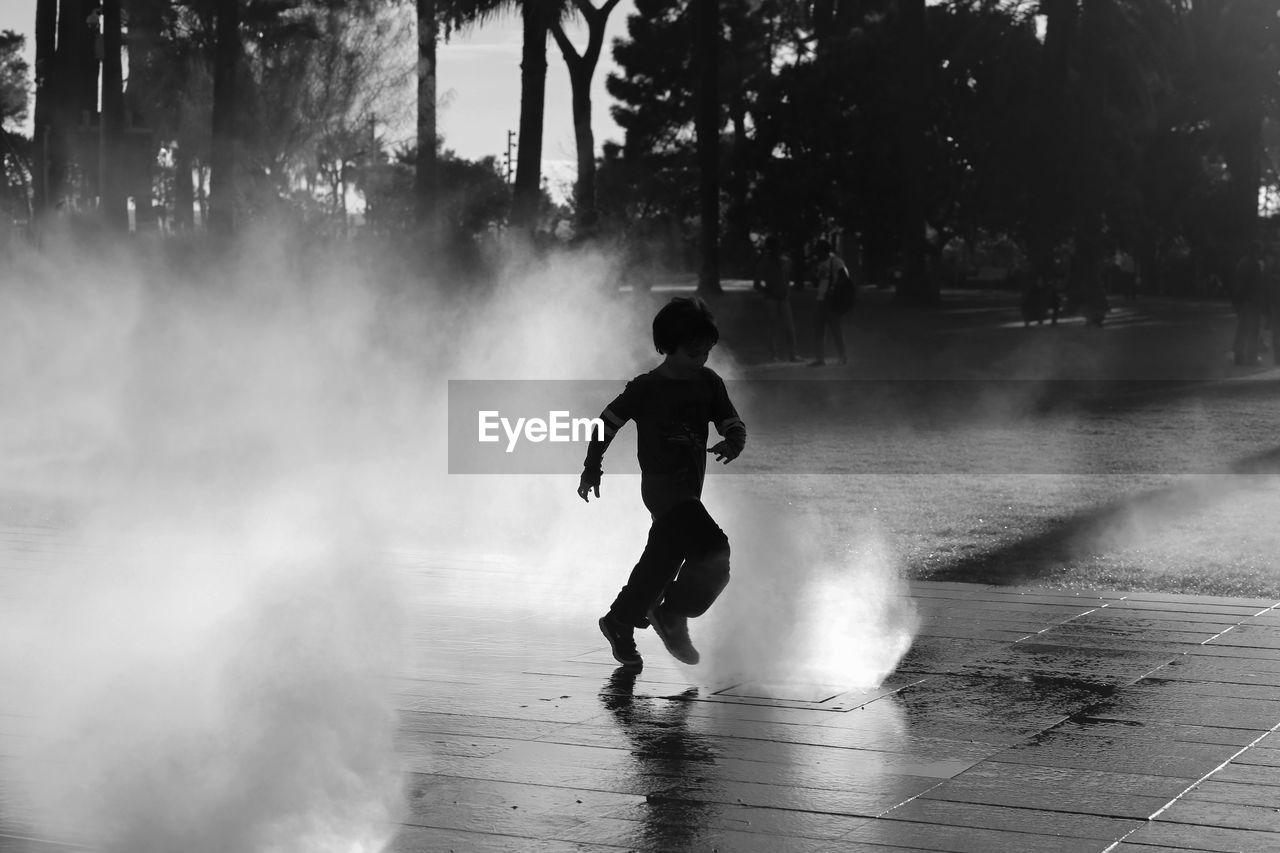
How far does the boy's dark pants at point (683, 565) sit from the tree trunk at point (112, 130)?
17948 mm

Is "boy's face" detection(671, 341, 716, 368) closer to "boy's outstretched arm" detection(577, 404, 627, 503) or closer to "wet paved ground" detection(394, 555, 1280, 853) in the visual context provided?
"boy's outstretched arm" detection(577, 404, 627, 503)

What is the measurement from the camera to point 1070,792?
4.59 meters

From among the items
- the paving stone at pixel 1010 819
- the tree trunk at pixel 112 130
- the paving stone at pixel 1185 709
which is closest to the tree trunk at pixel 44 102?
the tree trunk at pixel 112 130

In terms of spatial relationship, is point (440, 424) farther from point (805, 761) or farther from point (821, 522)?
point (805, 761)

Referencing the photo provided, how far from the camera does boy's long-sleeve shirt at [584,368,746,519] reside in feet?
19.9

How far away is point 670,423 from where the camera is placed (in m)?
6.09

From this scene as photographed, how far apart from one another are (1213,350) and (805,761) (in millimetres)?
26043

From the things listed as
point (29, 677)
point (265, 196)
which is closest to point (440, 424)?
point (29, 677)

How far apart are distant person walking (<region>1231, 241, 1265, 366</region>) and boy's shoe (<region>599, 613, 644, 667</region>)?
20.8 meters

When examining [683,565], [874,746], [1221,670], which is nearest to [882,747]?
[874,746]

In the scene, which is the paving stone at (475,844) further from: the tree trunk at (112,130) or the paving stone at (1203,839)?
the tree trunk at (112,130)

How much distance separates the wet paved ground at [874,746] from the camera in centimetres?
425

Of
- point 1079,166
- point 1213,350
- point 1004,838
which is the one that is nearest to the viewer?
point 1004,838

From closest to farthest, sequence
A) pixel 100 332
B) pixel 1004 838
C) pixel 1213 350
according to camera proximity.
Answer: pixel 1004 838, pixel 100 332, pixel 1213 350
